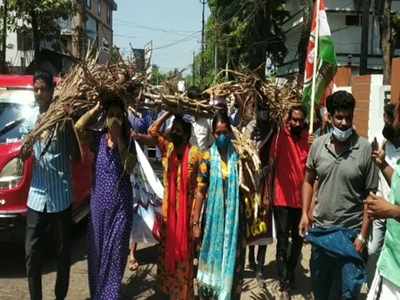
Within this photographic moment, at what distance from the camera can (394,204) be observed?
304 centimetres

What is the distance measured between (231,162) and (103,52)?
4.64ft

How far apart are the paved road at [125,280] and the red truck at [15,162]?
45 centimetres

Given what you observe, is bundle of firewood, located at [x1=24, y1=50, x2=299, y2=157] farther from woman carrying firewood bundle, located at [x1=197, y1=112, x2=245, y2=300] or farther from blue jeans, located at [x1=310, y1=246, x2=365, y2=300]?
blue jeans, located at [x1=310, y1=246, x2=365, y2=300]

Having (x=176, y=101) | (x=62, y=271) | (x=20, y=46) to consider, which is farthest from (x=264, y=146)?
(x=20, y=46)

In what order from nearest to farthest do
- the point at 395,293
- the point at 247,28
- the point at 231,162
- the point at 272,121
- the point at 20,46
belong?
the point at 395,293, the point at 231,162, the point at 272,121, the point at 247,28, the point at 20,46

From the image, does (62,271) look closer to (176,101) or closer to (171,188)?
(171,188)

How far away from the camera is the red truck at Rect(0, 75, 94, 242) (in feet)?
18.3

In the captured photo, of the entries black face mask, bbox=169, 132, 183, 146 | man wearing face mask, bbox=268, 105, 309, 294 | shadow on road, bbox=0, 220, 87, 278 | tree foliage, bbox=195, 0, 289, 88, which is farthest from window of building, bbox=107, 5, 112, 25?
black face mask, bbox=169, 132, 183, 146

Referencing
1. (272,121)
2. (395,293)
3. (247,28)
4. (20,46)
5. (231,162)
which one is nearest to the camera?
(395,293)

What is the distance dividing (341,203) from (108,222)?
1792 millimetres

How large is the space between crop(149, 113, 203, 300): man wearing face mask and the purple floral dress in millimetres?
409

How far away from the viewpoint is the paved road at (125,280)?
18.0 feet

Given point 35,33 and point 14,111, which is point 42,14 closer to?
point 35,33

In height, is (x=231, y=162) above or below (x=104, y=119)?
below
